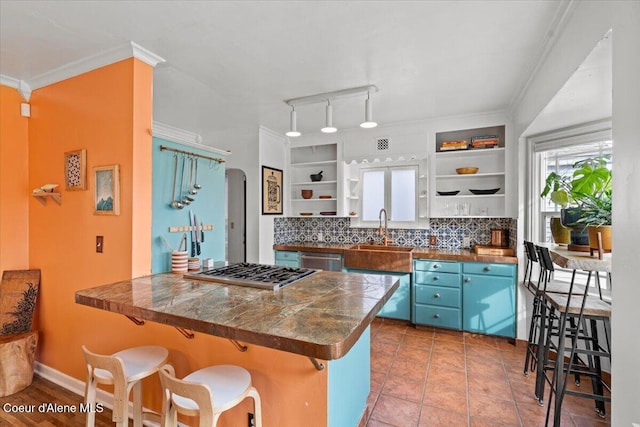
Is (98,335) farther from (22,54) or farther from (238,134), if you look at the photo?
(238,134)

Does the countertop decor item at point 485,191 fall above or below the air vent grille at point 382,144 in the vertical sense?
below

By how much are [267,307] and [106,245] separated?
155cm

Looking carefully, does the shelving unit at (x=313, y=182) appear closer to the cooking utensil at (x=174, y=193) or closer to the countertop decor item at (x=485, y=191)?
the countertop decor item at (x=485, y=191)

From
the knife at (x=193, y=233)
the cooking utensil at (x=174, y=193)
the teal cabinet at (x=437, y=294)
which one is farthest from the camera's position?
the teal cabinet at (x=437, y=294)

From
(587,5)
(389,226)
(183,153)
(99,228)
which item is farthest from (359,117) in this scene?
(99,228)

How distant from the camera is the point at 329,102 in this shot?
2840 millimetres

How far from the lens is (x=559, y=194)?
1.99 meters

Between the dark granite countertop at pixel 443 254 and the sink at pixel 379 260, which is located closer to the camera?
the dark granite countertop at pixel 443 254

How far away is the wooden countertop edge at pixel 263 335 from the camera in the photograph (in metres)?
1.00

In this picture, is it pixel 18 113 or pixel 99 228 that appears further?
pixel 18 113

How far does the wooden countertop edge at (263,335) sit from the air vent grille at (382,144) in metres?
2.97

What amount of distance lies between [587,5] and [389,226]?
3051mm

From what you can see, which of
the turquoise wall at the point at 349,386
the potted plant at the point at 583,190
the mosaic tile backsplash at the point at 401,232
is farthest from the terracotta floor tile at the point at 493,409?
the mosaic tile backsplash at the point at 401,232

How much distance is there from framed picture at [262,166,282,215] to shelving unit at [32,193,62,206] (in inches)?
85.7
